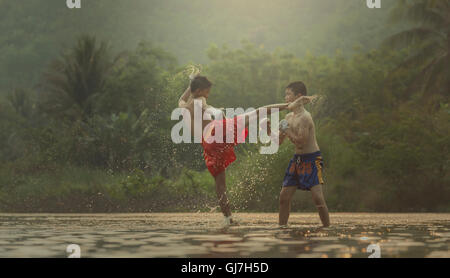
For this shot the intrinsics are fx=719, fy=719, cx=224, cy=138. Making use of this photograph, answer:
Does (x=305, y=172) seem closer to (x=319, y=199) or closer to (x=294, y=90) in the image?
(x=319, y=199)

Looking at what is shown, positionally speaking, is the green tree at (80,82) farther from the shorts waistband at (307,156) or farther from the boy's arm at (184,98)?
the shorts waistband at (307,156)

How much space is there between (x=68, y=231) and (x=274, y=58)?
190 feet

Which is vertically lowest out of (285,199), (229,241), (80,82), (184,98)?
(229,241)

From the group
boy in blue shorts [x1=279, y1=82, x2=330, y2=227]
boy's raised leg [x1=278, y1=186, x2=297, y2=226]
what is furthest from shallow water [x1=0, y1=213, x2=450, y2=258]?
boy in blue shorts [x1=279, y1=82, x2=330, y2=227]

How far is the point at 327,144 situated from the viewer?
16281 mm

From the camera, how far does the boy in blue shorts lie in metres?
8.16

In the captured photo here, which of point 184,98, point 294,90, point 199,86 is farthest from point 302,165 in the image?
point 184,98

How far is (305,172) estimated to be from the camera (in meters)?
8.17

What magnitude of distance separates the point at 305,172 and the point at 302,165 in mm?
103

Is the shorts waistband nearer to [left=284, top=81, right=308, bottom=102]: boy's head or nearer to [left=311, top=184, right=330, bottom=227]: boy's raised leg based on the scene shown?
[left=311, top=184, right=330, bottom=227]: boy's raised leg

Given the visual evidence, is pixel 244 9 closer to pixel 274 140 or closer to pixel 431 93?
pixel 431 93

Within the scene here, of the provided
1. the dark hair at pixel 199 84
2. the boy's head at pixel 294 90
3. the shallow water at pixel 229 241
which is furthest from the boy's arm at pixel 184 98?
the shallow water at pixel 229 241

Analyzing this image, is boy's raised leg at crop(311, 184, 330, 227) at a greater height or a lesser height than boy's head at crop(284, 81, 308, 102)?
lesser

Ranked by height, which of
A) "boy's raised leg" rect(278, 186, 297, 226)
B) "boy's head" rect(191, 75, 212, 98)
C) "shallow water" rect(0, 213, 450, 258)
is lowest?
"shallow water" rect(0, 213, 450, 258)
